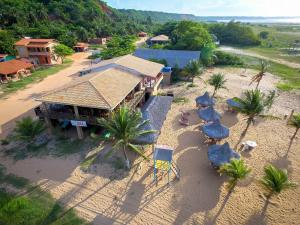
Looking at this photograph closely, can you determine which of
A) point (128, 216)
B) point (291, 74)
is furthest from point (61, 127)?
point (291, 74)

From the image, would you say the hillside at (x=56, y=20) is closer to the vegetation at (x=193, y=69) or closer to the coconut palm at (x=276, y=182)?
the vegetation at (x=193, y=69)

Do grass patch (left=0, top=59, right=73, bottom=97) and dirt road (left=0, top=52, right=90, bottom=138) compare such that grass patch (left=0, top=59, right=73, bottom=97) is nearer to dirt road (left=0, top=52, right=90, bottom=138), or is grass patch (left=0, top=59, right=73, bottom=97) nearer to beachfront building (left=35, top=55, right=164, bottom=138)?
dirt road (left=0, top=52, right=90, bottom=138)

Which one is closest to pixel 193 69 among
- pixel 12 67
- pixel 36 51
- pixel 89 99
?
pixel 89 99

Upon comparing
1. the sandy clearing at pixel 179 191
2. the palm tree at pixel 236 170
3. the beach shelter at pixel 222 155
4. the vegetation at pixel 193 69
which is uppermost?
the vegetation at pixel 193 69

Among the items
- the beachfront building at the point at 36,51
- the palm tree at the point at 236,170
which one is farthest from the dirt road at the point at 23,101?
the palm tree at the point at 236,170

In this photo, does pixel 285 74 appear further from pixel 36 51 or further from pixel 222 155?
pixel 36 51

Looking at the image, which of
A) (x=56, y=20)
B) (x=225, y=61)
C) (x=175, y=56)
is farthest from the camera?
(x=56, y=20)

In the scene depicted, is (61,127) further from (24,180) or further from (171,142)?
(171,142)
